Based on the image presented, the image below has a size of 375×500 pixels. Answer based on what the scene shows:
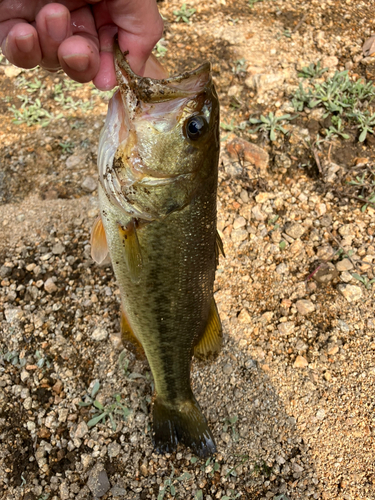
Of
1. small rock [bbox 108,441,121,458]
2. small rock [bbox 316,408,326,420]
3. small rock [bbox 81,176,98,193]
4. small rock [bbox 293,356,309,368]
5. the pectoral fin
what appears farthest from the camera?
small rock [bbox 81,176,98,193]

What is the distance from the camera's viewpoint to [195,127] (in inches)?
74.9

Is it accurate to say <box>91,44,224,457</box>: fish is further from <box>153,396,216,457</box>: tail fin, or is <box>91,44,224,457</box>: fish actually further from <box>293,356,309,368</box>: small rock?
<box>293,356,309,368</box>: small rock

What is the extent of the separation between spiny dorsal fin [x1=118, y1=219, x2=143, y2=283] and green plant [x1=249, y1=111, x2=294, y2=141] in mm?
2394

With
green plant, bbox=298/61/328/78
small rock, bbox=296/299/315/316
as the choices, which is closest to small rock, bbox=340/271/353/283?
small rock, bbox=296/299/315/316

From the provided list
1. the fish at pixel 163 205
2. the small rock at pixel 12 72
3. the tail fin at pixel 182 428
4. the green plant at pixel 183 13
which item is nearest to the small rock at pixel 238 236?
the fish at pixel 163 205

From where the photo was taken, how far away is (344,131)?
3916 millimetres

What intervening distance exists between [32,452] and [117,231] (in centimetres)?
180

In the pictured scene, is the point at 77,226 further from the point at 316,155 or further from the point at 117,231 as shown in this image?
the point at 316,155

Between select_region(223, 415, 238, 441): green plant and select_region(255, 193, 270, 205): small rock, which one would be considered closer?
select_region(223, 415, 238, 441): green plant

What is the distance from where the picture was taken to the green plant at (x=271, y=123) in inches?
153

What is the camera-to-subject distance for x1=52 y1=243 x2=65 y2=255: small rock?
3.40 m

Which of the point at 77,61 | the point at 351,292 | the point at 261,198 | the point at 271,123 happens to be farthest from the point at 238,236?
the point at 77,61

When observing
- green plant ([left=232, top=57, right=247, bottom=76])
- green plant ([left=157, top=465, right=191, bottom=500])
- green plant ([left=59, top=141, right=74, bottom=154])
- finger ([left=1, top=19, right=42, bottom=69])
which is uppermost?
finger ([left=1, top=19, right=42, bottom=69])

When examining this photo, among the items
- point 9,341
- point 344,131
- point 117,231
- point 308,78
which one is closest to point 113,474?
point 9,341
